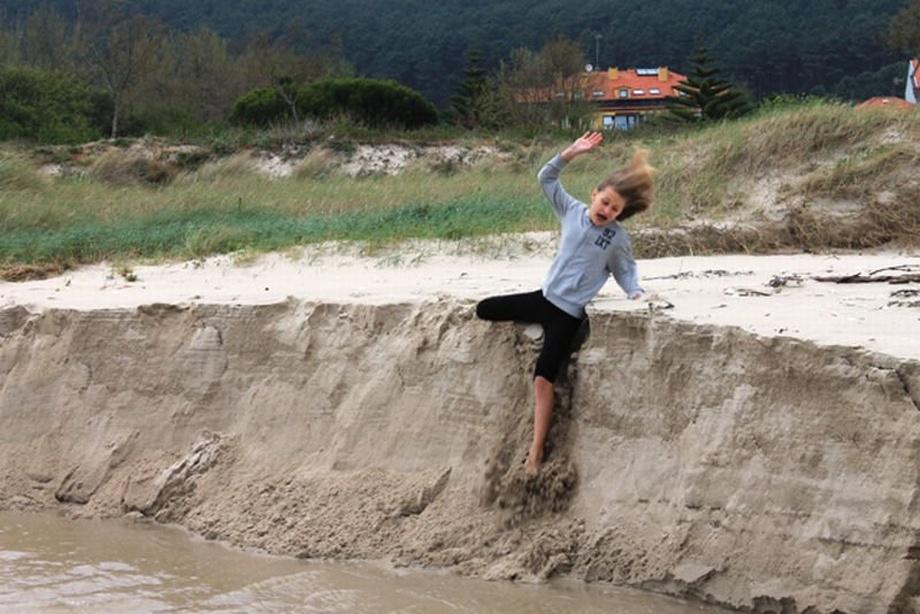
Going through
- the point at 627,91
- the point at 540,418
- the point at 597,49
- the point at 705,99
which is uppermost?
the point at 597,49

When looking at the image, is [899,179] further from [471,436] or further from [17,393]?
[17,393]

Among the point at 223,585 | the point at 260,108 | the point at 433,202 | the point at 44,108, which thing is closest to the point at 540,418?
the point at 223,585

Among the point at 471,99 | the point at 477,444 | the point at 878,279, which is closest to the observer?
the point at 477,444

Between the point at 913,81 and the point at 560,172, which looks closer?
the point at 560,172

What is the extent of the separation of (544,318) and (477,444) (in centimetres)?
76

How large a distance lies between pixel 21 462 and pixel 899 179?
309 inches

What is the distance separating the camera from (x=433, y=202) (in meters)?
14.6

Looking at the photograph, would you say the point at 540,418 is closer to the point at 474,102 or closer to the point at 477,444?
the point at 477,444

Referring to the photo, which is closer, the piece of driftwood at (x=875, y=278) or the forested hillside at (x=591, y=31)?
the piece of driftwood at (x=875, y=278)

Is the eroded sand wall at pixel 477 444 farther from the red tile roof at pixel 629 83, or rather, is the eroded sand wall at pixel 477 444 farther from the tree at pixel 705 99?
the red tile roof at pixel 629 83

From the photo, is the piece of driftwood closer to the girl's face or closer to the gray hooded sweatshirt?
the gray hooded sweatshirt

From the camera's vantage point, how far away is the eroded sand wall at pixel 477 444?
4.99 metres

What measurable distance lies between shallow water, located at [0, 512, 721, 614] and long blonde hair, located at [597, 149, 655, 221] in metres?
1.80

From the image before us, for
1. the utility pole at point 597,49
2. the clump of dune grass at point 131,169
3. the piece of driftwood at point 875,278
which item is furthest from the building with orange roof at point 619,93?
the piece of driftwood at point 875,278
